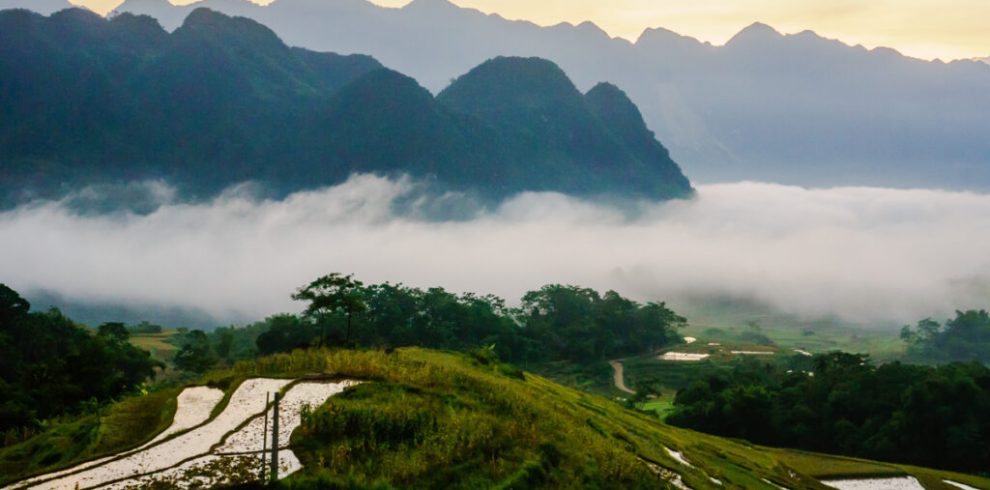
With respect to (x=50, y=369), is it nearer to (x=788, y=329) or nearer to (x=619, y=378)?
(x=619, y=378)

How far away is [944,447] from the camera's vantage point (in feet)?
112

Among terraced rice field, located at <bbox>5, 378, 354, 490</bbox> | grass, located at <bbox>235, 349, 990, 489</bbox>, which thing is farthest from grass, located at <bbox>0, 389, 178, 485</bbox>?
grass, located at <bbox>235, 349, 990, 489</bbox>

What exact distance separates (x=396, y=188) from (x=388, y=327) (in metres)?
90.7

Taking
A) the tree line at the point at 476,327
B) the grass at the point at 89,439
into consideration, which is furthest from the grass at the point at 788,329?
the grass at the point at 89,439

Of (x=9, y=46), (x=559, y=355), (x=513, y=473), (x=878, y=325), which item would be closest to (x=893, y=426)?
(x=513, y=473)

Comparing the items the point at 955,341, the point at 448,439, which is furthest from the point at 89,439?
the point at 955,341

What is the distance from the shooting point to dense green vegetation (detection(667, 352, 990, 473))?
111ft

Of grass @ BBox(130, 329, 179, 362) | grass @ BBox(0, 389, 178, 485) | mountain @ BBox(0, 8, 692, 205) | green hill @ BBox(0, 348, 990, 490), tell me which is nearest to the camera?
green hill @ BBox(0, 348, 990, 490)

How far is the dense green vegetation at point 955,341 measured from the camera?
283ft

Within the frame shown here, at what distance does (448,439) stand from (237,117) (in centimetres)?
14977

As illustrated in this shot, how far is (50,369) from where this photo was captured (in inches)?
1235

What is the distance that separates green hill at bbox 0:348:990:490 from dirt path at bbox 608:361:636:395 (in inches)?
1509

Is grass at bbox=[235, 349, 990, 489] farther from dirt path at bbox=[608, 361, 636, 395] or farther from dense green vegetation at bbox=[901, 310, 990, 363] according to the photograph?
dense green vegetation at bbox=[901, 310, 990, 363]

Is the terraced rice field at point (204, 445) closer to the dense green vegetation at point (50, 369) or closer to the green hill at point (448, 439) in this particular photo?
the green hill at point (448, 439)
